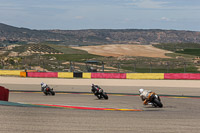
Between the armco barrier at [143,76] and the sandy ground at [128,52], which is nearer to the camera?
the armco barrier at [143,76]

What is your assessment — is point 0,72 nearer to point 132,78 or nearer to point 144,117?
point 132,78

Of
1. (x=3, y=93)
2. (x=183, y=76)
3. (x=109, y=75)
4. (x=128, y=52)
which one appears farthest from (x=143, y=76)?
(x=128, y=52)

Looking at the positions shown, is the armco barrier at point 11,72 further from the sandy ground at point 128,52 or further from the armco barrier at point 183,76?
the sandy ground at point 128,52

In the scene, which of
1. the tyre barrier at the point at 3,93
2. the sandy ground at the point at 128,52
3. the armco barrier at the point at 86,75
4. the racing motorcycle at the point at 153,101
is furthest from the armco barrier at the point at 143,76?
the sandy ground at the point at 128,52

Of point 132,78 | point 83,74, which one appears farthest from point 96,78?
point 132,78

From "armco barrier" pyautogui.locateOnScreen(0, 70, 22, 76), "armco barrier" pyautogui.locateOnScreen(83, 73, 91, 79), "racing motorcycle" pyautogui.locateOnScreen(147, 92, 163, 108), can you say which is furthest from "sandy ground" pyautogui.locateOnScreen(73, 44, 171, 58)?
"racing motorcycle" pyautogui.locateOnScreen(147, 92, 163, 108)

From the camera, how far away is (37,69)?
39.0 meters

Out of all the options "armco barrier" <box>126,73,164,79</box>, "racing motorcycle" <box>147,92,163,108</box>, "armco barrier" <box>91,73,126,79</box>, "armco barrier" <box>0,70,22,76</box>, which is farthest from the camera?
"armco barrier" <box>0,70,22,76</box>

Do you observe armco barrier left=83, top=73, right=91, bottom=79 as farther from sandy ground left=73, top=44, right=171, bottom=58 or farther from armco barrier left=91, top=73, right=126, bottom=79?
sandy ground left=73, top=44, right=171, bottom=58

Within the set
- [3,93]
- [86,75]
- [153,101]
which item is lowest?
[153,101]

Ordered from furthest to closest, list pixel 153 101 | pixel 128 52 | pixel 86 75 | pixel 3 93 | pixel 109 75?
pixel 128 52 → pixel 86 75 → pixel 109 75 → pixel 3 93 → pixel 153 101

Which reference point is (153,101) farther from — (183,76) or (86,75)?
(86,75)

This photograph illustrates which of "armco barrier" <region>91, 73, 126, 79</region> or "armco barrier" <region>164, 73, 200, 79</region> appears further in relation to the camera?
"armco barrier" <region>91, 73, 126, 79</region>

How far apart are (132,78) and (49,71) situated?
9940 mm
